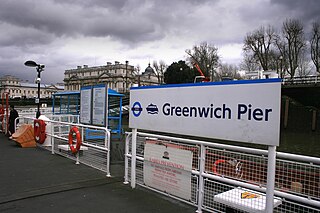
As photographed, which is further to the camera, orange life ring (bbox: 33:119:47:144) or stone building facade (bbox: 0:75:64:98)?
stone building facade (bbox: 0:75:64:98)

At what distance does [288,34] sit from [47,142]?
54.0 m

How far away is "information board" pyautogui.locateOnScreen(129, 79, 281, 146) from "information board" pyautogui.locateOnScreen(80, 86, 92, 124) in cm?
711

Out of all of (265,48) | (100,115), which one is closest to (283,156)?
(100,115)

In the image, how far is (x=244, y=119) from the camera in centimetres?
354

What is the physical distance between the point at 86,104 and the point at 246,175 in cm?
934

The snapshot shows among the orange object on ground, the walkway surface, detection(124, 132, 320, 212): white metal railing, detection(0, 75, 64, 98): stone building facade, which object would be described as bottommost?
the walkway surface

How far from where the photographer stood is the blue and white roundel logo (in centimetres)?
523

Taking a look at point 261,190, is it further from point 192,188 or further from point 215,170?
point 192,188

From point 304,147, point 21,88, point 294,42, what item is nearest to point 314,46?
point 294,42

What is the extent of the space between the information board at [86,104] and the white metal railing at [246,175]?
296 inches

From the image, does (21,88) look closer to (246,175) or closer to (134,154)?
(134,154)

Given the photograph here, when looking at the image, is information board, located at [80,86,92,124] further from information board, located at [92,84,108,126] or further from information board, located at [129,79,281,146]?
information board, located at [129,79,281,146]

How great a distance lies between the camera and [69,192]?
16.3 ft

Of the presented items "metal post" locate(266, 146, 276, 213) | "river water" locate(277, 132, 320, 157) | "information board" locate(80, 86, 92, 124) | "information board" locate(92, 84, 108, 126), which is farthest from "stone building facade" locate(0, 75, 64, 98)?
"metal post" locate(266, 146, 276, 213)
